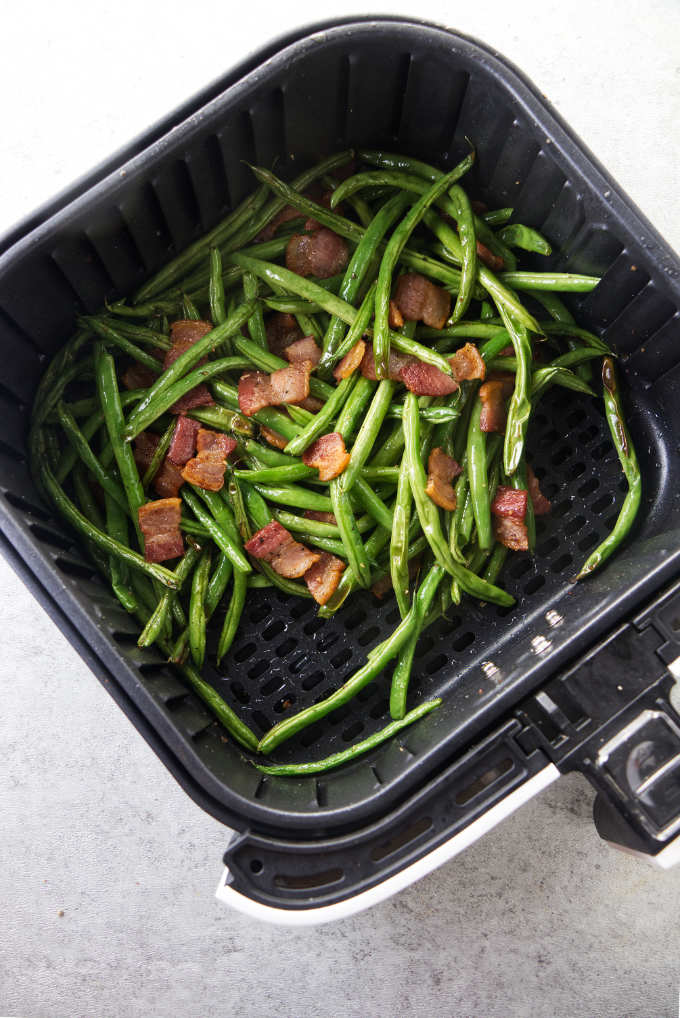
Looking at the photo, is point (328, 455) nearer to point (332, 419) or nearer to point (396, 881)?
point (332, 419)

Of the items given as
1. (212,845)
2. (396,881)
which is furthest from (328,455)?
(212,845)

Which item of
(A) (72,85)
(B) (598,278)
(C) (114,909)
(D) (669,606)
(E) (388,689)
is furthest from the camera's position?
(A) (72,85)

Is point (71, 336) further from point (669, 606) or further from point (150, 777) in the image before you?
point (669, 606)

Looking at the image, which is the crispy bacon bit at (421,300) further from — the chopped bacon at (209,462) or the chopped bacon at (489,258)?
the chopped bacon at (209,462)

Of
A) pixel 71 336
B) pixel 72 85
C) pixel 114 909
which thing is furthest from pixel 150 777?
pixel 72 85

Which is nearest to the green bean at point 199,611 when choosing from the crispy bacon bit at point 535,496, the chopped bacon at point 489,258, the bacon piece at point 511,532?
the bacon piece at point 511,532
